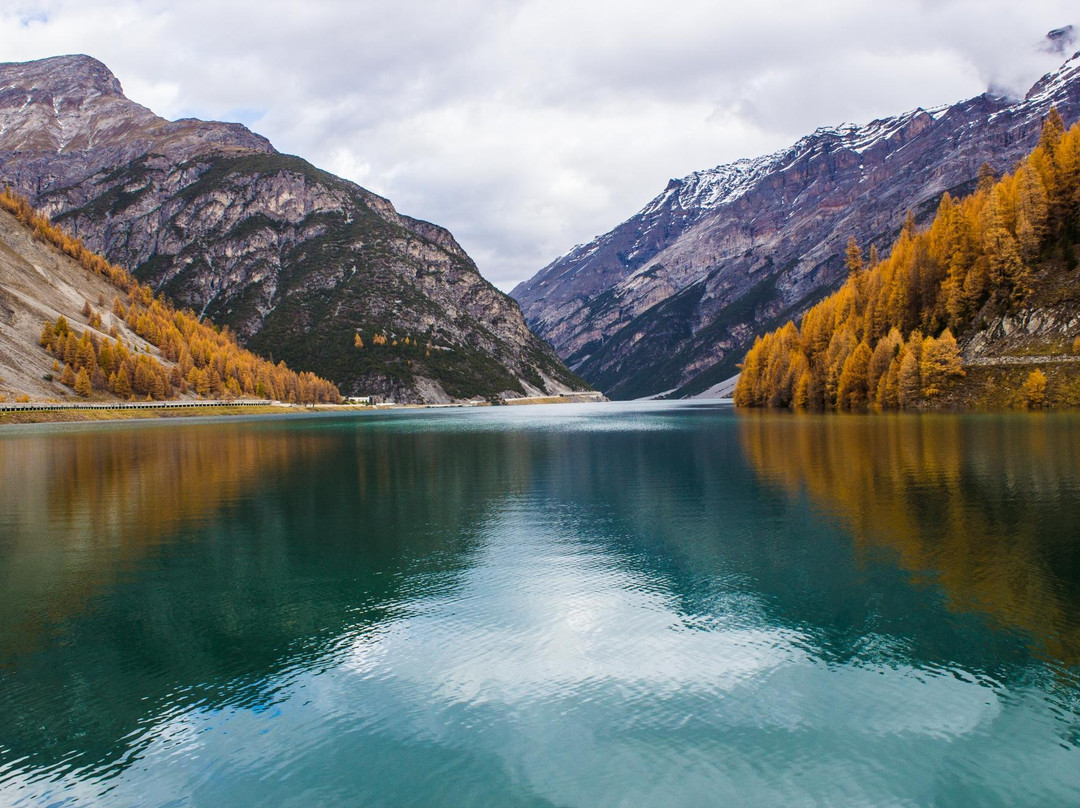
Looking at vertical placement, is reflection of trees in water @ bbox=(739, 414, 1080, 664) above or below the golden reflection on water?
below

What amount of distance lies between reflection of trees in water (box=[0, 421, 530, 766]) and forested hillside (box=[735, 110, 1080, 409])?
288ft

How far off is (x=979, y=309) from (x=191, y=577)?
130358 millimetres

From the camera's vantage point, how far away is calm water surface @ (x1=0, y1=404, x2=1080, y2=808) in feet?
37.9

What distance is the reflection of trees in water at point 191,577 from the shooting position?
580 inches

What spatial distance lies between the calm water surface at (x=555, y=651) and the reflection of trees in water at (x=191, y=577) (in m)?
0.12

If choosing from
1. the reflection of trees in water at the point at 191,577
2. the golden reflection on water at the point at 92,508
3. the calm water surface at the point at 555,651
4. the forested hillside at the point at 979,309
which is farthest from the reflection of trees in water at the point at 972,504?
the forested hillside at the point at 979,309

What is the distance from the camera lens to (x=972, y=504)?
30969 mm

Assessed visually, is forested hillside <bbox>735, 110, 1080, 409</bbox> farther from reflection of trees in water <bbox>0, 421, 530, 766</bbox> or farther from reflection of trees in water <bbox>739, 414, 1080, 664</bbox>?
reflection of trees in water <bbox>0, 421, 530, 766</bbox>

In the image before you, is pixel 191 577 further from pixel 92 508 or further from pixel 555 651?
pixel 92 508

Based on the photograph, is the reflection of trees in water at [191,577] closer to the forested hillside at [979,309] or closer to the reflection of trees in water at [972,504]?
the reflection of trees in water at [972,504]

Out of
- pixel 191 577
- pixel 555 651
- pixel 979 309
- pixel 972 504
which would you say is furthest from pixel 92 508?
pixel 979 309

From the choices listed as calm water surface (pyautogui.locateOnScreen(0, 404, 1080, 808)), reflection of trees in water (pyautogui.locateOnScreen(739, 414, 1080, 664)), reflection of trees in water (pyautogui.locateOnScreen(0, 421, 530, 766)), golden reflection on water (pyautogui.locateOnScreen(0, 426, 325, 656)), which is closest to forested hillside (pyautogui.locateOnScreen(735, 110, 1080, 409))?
reflection of trees in water (pyautogui.locateOnScreen(739, 414, 1080, 664))

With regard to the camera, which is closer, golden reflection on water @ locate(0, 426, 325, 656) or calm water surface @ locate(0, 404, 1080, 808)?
calm water surface @ locate(0, 404, 1080, 808)

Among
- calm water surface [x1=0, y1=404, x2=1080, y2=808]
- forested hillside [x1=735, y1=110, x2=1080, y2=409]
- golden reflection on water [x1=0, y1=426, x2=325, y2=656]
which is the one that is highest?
forested hillside [x1=735, y1=110, x2=1080, y2=409]
